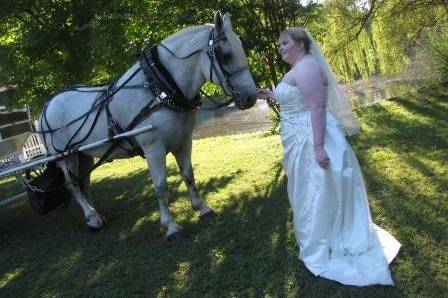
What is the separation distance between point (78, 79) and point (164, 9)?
4.35m

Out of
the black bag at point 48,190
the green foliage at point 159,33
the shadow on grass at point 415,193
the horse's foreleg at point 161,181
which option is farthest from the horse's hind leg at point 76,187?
the shadow on grass at point 415,193

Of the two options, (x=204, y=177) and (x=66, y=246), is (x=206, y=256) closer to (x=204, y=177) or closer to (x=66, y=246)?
(x=66, y=246)

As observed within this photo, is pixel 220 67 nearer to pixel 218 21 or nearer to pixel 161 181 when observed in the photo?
pixel 218 21

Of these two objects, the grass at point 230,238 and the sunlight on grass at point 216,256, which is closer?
the grass at point 230,238

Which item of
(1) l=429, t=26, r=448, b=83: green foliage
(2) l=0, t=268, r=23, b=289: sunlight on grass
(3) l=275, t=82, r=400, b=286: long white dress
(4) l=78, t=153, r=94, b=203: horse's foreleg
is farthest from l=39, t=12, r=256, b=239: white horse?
(1) l=429, t=26, r=448, b=83: green foliage

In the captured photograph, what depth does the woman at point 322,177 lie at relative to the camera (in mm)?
4465

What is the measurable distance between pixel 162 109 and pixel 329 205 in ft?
7.03

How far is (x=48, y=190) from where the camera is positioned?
276 inches

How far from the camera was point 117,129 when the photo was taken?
605cm

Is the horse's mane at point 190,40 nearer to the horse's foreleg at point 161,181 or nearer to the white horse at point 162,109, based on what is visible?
the white horse at point 162,109

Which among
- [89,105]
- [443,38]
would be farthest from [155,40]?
[443,38]

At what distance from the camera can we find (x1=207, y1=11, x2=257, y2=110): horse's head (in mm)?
5145

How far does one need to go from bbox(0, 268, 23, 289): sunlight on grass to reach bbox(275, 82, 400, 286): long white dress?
337 centimetres

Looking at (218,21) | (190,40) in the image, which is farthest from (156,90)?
(218,21)
